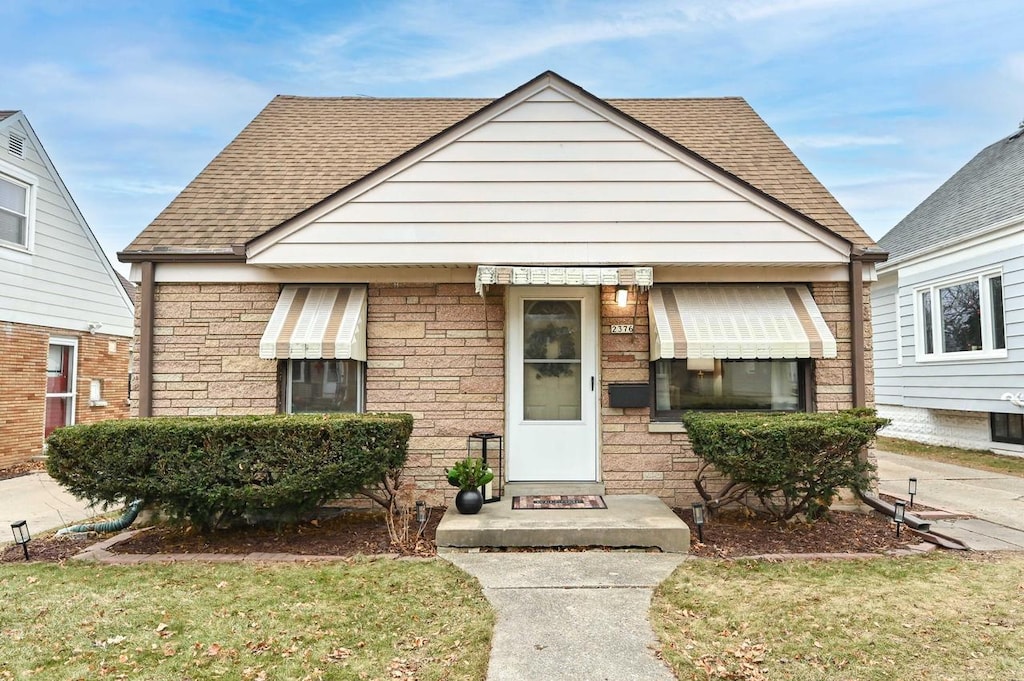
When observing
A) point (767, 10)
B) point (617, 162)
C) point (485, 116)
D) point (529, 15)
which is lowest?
point (617, 162)

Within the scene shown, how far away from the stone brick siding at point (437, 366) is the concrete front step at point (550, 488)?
672mm

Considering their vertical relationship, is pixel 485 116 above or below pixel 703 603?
above

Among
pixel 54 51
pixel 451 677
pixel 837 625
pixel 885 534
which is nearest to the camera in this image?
pixel 451 677

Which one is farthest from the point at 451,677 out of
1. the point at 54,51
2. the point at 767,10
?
the point at 54,51

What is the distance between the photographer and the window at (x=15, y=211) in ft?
36.6

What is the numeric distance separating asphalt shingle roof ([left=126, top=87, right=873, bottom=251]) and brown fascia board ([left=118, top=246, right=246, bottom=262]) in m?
0.12

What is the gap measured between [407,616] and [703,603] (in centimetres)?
209

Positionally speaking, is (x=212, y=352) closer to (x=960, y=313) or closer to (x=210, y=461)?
(x=210, y=461)

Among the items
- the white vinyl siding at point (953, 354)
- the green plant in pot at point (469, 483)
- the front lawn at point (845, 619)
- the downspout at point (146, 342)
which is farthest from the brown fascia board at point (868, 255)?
the downspout at point (146, 342)

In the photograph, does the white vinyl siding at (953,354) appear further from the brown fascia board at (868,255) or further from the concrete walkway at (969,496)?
the brown fascia board at (868,255)

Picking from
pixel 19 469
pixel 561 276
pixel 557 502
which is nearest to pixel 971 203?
pixel 561 276

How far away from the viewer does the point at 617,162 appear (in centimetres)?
641

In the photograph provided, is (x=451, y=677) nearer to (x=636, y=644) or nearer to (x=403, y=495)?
(x=636, y=644)

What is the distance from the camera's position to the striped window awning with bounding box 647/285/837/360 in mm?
6312
